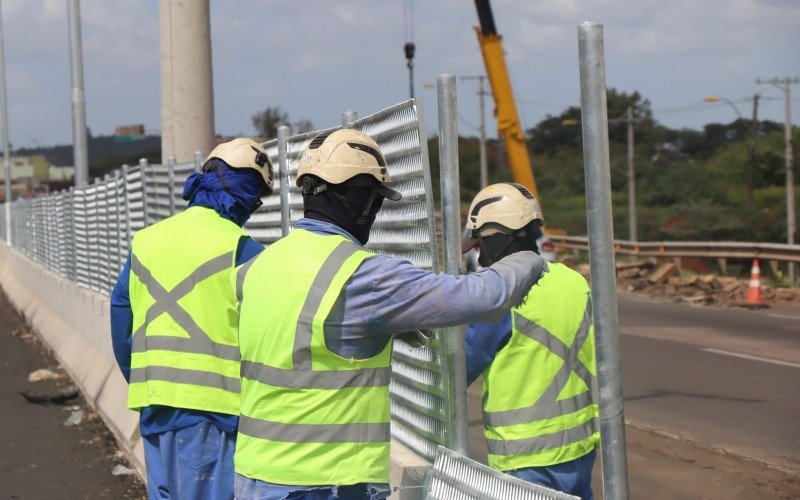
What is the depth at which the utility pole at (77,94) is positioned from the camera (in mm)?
20766

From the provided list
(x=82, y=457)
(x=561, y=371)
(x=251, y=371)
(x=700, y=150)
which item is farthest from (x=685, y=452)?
(x=700, y=150)

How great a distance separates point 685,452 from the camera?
9.51m

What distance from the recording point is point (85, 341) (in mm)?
13164

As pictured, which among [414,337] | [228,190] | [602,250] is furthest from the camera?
[228,190]

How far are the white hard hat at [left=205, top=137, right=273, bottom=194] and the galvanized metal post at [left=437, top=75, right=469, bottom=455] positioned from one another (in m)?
1.42

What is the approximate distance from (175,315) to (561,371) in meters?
1.60

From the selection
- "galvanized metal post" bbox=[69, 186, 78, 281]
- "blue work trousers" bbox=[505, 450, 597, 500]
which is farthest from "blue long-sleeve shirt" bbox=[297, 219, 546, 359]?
"galvanized metal post" bbox=[69, 186, 78, 281]

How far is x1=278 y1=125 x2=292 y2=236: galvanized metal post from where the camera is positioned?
19.7 feet

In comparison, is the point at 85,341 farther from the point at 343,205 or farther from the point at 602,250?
the point at 602,250

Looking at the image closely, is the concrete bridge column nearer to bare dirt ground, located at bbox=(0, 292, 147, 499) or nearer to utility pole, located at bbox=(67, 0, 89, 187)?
bare dirt ground, located at bbox=(0, 292, 147, 499)

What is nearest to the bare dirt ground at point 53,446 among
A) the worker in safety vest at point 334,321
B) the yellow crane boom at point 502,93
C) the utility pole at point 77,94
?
the worker in safety vest at point 334,321

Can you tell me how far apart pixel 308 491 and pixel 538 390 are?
3.97ft

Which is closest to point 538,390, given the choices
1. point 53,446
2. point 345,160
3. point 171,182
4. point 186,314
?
point 345,160

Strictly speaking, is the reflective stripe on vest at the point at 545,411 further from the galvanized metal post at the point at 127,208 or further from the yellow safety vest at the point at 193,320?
the galvanized metal post at the point at 127,208
